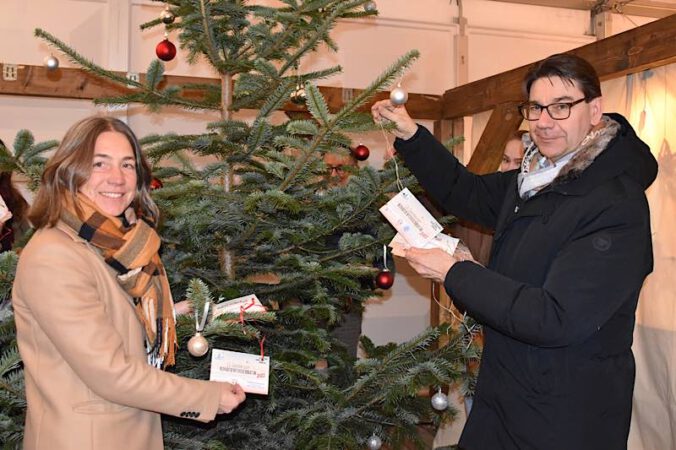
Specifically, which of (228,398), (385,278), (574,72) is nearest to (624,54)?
(574,72)

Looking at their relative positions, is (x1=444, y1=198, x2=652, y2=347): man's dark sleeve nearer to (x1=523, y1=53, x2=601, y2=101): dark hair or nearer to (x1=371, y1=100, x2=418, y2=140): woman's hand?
(x1=523, y1=53, x2=601, y2=101): dark hair

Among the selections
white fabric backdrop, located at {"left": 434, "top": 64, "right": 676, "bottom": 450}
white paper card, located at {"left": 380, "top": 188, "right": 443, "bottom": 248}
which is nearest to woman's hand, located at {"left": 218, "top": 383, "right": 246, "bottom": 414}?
white paper card, located at {"left": 380, "top": 188, "right": 443, "bottom": 248}

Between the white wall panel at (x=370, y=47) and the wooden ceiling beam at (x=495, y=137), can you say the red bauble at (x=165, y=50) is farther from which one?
the wooden ceiling beam at (x=495, y=137)

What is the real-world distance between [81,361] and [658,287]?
3037 millimetres

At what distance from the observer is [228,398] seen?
62.8 inches

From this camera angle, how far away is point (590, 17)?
248 inches

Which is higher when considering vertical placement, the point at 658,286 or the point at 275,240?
the point at 275,240

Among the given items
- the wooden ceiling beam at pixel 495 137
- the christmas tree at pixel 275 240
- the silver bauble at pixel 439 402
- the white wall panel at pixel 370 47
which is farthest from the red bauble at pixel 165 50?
the wooden ceiling beam at pixel 495 137

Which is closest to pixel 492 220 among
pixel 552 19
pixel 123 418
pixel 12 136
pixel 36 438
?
pixel 123 418

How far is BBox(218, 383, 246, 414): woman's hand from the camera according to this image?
158 centimetres

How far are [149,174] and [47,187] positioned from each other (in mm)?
289

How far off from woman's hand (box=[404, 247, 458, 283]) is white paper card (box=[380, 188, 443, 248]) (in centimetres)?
9

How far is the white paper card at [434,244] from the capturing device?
1.96m

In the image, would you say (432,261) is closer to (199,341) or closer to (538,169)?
(538,169)
